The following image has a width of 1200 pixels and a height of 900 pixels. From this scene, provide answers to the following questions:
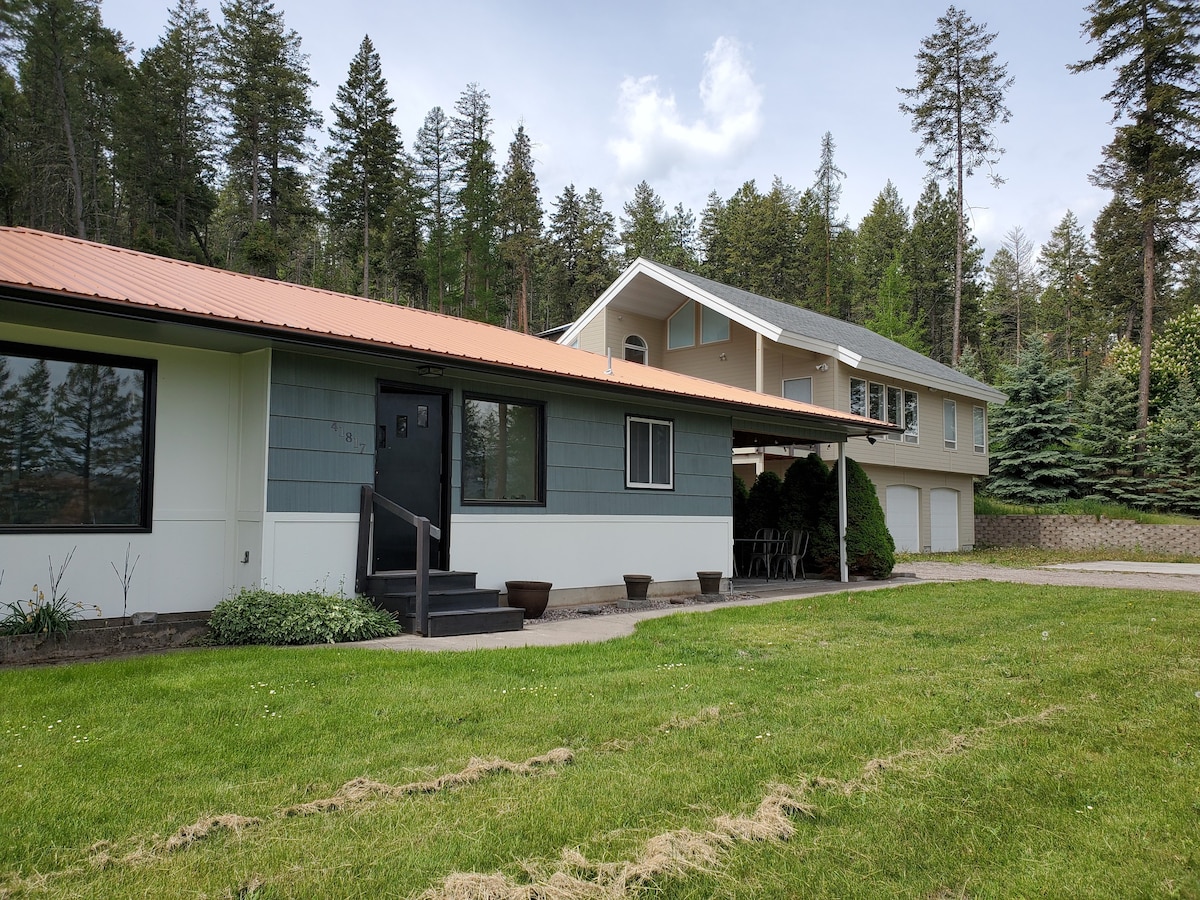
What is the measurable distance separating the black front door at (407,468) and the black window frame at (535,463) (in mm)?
228

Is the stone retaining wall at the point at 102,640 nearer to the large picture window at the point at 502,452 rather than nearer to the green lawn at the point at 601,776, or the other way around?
the green lawn at the point at 601,776

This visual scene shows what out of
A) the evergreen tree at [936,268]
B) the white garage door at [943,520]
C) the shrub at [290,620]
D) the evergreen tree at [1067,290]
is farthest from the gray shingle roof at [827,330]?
the evergreen tree at [1067,290]

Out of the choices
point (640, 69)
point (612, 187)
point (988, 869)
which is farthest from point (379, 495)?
point (612, 187)

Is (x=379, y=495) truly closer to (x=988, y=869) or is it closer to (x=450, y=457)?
(x=450, y=457)

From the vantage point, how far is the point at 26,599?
21.9ft

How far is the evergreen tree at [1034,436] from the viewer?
27000mm

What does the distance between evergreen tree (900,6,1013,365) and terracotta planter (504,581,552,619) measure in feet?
88.7

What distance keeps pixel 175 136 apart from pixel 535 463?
27.7 metres

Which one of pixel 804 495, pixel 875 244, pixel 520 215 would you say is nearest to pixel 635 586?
pixel 804 495

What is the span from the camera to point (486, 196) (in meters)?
36.2

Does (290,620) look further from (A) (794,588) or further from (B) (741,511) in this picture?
(B) (741,511)

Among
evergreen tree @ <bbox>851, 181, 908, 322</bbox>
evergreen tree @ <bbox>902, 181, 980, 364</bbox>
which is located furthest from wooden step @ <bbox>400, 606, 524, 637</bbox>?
evergreen tree @ <bbox>851, 181, 908, 322</bbox>

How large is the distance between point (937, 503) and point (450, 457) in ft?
62.6

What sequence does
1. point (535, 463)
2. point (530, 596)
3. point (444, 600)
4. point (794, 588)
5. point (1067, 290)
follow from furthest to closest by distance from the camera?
point (1067, 290) < point (794, 588) < point (535, 463) < point (530, 596) < point (444, 600)
